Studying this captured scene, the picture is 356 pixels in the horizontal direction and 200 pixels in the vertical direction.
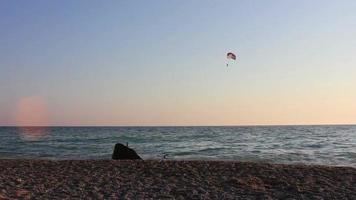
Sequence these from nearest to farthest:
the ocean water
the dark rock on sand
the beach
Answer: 1. the beach
2. the dark rock on sand
3. the ocean water

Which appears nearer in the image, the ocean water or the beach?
the beach

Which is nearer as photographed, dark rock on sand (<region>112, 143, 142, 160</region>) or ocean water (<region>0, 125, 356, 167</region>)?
dark rock on sand (<region>112, 143, 142, 160</region>)

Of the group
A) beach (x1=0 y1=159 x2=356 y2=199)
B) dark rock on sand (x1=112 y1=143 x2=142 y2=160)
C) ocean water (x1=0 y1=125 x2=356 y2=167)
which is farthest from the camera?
ocean water (x1=0 y1=125 x2=356 y2=167)

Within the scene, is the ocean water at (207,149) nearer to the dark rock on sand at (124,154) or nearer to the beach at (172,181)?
the dark rock on sand at (124,154)

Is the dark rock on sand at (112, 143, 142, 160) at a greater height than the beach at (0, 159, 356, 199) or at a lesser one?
greater

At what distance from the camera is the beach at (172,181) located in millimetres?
13672

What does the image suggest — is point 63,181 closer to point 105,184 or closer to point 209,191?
point 105,184

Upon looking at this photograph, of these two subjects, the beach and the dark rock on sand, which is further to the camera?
the dark rock on sand

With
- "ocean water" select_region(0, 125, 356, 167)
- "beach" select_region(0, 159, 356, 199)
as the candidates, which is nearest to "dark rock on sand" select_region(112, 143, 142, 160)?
"beach" select_region(0, 159, 356, 199)

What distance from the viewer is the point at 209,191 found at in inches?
558

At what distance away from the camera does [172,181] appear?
1591 centimetres

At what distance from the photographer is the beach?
44.9 feet

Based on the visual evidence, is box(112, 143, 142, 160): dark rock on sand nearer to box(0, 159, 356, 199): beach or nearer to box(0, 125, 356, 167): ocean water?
box(0, 159, 356, 199): beach

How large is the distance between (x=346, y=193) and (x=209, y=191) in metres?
4.11
